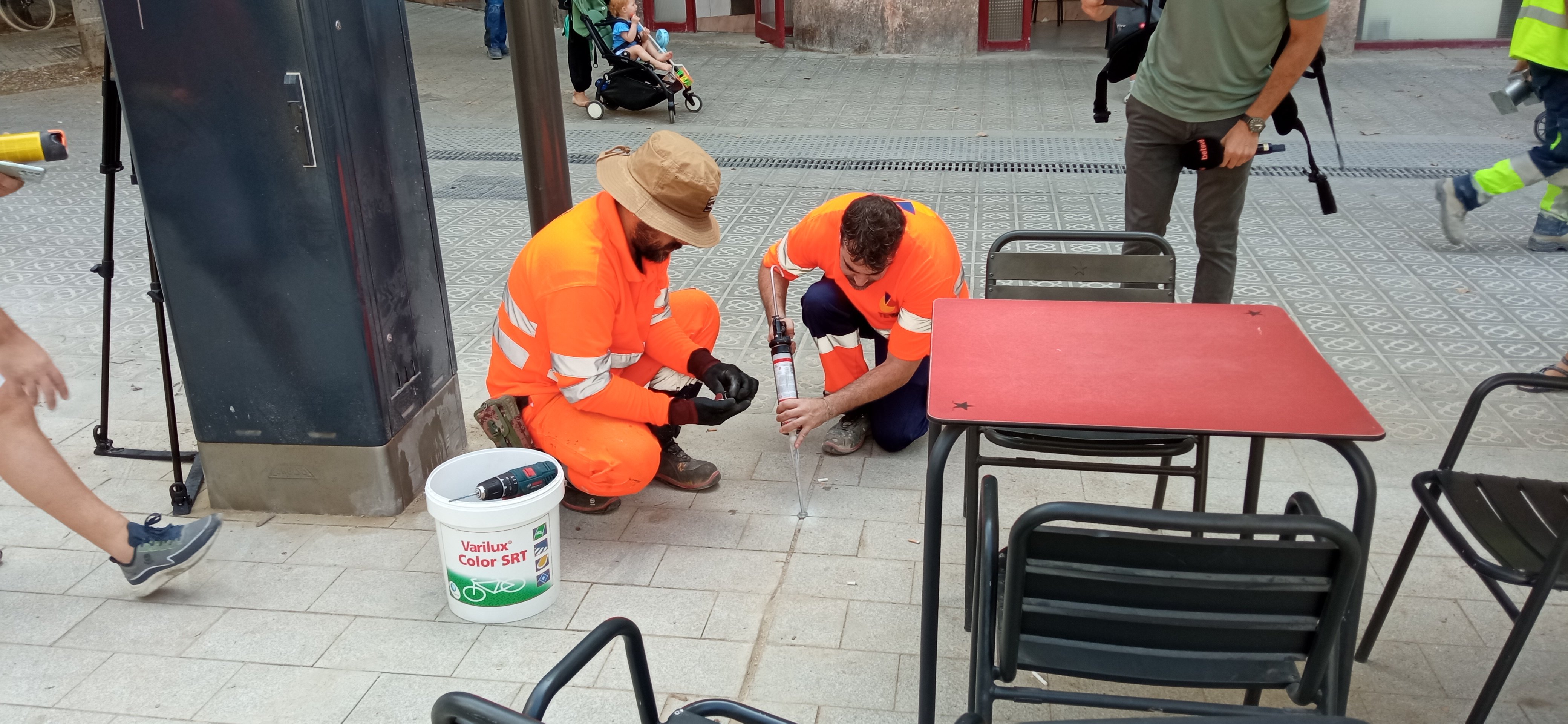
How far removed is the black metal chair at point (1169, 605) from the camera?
168 centimetres

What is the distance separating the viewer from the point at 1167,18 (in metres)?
3.76

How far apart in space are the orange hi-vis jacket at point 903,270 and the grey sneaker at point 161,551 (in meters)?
1.94

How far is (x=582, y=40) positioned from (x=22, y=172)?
6516 millimetres

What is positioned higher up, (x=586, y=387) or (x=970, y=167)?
(x=586, y=387)

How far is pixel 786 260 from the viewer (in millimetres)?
3736

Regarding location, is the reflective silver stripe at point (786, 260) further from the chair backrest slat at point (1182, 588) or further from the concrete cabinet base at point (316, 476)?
the chair backrest slat at point (1182, 588)

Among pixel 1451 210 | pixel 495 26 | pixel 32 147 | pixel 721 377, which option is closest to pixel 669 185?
pixel 721 377

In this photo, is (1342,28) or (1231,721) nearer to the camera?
(1231,721)

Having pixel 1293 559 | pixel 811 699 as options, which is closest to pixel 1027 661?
pixel 1293 559

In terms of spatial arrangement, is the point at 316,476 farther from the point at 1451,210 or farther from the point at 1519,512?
the point at 1451,210

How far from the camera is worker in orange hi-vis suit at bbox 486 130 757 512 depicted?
296 cm

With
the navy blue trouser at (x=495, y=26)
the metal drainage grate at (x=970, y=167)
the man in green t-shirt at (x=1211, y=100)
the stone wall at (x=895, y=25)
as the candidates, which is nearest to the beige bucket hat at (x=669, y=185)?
the man in green t-shirt at (x=1211, y=100)

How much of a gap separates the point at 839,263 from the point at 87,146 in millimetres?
6803

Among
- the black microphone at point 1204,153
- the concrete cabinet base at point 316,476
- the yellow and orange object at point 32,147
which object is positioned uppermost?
the yellow and orange object at point 32,147
